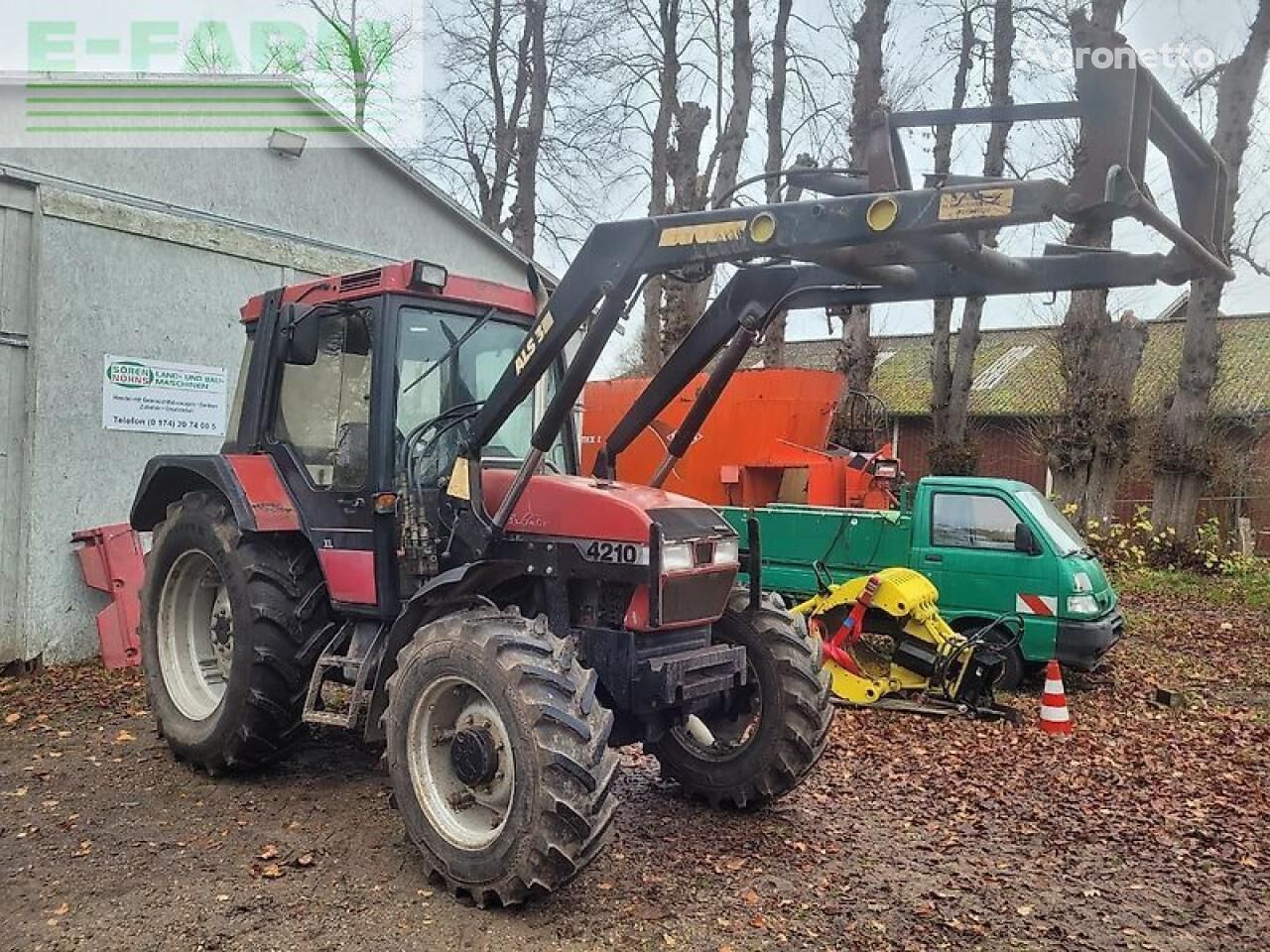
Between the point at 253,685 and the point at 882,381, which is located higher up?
the point at 882,381

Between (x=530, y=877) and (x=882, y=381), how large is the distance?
27.1 meters

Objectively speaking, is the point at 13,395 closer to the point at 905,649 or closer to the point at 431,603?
the point at 431,603

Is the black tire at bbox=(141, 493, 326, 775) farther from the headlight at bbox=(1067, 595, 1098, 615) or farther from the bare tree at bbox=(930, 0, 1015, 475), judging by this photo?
the bare tree at bbox=(930, 0, 1015, 475)

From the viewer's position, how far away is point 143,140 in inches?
339

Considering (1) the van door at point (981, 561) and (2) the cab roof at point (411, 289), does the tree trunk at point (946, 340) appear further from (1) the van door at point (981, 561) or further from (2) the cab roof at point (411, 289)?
(2) the cab roof at point (411, 289)

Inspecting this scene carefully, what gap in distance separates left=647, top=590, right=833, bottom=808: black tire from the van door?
367 cm

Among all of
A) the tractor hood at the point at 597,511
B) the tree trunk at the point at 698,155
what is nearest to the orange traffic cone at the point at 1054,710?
the tractor hood at the point at 597,511

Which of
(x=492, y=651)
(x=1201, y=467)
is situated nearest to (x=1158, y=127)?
(x=492, y=651)

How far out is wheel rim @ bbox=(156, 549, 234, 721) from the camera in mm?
5742

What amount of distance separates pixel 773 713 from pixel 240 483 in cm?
287

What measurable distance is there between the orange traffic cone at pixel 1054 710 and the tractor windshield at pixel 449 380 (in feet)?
13.6

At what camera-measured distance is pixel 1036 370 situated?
2753cm

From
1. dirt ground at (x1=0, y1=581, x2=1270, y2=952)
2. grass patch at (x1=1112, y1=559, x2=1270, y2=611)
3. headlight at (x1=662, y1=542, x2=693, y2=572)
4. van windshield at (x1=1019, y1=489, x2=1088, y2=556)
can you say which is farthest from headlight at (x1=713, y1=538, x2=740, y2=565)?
grass patch at (x1=1112, y1=559, x2=1270, y2=611)

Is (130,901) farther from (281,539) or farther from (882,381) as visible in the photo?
(882,381)
